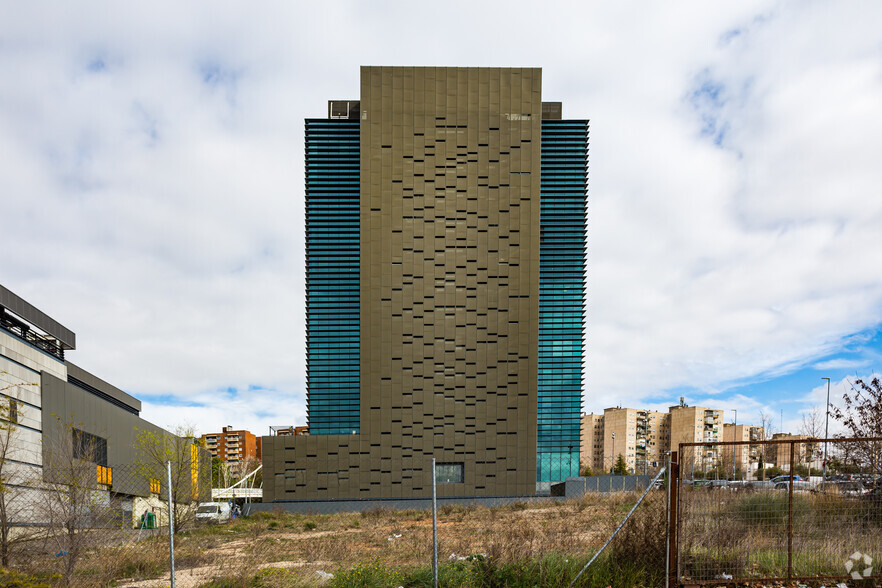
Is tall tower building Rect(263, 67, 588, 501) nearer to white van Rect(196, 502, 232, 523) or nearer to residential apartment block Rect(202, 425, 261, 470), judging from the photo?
white van Rect(196, 502, 232, 523)

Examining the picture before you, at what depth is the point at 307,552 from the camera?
17.2 m

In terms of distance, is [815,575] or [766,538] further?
[766,538]

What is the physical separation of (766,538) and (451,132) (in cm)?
6409

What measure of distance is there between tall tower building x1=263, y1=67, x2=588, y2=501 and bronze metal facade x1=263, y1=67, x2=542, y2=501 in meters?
0.14

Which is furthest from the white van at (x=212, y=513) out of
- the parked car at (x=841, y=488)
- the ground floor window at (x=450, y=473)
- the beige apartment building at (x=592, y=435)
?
the beige apartment building at (x=592, y=435)

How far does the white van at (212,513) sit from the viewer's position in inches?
1438

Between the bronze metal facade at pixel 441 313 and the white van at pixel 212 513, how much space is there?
77.4ft

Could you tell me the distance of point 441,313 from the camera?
221 feet

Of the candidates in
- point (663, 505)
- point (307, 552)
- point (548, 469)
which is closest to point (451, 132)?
point (548, 469)

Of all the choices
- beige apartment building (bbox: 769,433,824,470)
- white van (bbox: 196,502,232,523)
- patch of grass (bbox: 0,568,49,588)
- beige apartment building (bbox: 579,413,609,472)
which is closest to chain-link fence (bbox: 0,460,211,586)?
patch of grass (bbox: 0,568,49,588)

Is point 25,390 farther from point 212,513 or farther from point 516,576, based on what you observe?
point 516,576

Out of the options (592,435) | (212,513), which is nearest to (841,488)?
(212,513)

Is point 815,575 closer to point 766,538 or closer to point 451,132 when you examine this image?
point 766,538

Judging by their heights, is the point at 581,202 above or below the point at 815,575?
above
